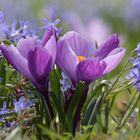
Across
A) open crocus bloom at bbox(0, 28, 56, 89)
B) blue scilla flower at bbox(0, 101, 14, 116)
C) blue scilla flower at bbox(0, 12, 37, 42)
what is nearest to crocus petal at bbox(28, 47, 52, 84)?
open crocus bloom at bbox(0, 28, 56, 89)

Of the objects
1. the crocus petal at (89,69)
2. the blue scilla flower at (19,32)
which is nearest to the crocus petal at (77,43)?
the crocus petal at (89,69)

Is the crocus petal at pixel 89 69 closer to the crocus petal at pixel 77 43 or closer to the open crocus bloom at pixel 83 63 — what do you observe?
the open crocus bloom at pixel 83 63

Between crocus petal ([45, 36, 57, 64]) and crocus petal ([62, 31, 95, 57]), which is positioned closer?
crocus petal ([45, 36, 57, 64])

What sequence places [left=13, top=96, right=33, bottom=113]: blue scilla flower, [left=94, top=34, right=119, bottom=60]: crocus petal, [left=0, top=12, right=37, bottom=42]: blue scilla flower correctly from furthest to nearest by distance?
[left=0, top=12, right=37, bottom=42]: blue scilla flower < [left=94, top=34, right=119, bottom=60]: crocus petal < [left=13, top=96, right=33, bottom=113]: blue scilla flower

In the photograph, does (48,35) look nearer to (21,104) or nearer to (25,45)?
(25,45)

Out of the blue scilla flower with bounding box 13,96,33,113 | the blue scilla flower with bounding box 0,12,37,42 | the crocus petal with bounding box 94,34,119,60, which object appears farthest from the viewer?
the blue scilla flower with bounding box 0,12,37,42

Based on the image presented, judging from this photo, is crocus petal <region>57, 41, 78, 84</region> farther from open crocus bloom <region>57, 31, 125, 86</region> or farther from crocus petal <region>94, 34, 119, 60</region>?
crocus petal <region>94, 34, 119, 60</region>

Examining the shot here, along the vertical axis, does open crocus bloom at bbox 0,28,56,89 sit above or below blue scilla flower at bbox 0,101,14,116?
above
